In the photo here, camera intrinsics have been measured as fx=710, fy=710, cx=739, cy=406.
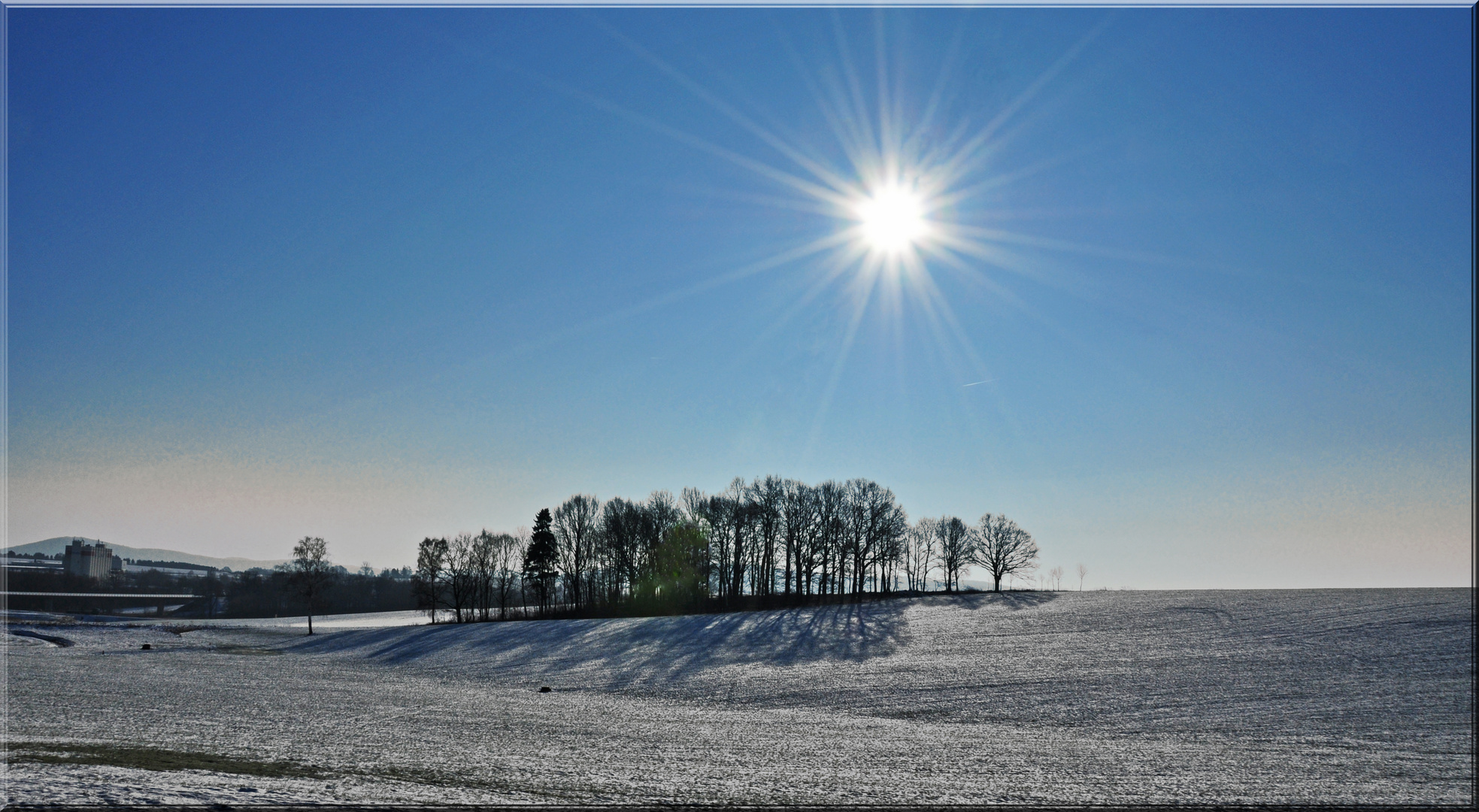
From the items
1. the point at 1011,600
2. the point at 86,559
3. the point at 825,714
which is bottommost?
the point at 86,559

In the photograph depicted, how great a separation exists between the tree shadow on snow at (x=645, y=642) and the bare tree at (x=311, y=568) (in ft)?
48.8

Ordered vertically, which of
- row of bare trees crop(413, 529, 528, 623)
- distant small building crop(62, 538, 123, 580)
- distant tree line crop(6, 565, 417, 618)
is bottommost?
distant tree line crop(6, 565, 417, 618)

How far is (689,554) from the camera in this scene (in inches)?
3410

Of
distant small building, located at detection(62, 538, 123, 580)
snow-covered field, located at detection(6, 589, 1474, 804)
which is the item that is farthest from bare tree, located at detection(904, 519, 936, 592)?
distant small building, located at detection(62, 538, 123, 580)

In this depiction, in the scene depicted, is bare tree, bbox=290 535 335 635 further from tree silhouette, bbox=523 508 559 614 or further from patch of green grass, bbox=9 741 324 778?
patch of green grass, bbox=9 741 324 778

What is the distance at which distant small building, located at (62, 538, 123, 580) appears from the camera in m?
167

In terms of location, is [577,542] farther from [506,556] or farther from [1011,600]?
[1011,600]

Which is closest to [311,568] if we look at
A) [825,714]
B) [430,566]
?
[430,566]

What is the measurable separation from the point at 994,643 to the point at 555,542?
60.9m

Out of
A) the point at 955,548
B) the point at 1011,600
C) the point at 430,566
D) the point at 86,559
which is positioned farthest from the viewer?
the point at 86,559

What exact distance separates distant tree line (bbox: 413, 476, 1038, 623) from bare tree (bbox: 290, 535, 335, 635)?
11.1 m

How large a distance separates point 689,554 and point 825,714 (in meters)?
59.4

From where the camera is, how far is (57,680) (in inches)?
1243

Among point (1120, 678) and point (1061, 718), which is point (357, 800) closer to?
point (1061, 718)
